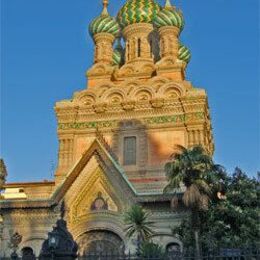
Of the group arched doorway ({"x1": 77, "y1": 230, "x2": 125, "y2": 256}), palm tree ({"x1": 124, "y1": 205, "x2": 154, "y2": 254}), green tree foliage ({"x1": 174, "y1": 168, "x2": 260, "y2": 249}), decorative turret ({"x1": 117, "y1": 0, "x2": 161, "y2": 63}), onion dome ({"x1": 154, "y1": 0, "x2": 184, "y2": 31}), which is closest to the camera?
green tree foliage ({"x1": 174, "y1": 168, "x2": 260, "y2": 249})

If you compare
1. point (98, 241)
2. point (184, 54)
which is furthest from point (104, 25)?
point (98, 241)

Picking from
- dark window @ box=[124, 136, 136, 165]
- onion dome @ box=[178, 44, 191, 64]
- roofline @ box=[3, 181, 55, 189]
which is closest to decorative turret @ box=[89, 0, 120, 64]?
onion dome @ box=[178, 44, 191, 64]

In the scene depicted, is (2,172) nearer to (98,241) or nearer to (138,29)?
(98,241)

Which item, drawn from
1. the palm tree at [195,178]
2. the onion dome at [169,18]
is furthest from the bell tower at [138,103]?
the palm tree at [195,178]

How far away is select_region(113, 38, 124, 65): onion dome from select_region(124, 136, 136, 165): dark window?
7.61 m

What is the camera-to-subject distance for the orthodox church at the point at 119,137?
971 inches

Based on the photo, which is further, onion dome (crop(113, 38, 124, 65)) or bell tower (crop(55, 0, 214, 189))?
onion dome (crop(113, 38, 124, 65))

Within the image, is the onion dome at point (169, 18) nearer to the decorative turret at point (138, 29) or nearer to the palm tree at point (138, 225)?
the decorative turret at point (138, 29)

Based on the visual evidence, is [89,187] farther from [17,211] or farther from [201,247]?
[201,247]

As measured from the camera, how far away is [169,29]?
110 feet

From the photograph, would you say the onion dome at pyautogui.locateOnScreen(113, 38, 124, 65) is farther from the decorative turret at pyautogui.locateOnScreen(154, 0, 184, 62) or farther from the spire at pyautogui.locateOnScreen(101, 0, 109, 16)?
the decorative turret at pyautogui.locateOnScreen(154, 0, 184, 62)

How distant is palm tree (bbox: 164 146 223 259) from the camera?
19.4 m

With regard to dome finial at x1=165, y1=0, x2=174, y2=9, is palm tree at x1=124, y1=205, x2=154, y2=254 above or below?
below

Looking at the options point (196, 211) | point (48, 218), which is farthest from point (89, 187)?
point (196, 211)
